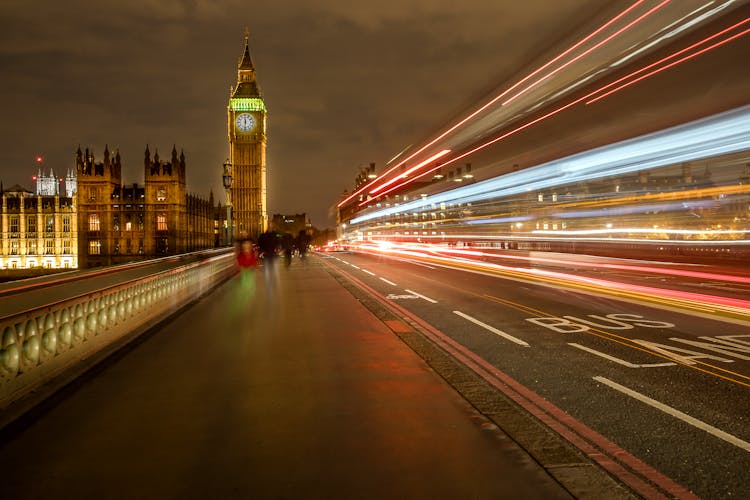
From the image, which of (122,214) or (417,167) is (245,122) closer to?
(122,214)

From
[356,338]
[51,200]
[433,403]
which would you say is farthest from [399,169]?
[51,200]

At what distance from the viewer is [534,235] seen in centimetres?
2008

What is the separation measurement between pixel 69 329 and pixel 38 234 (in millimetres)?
126366

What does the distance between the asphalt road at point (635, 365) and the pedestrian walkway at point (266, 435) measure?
113 cm

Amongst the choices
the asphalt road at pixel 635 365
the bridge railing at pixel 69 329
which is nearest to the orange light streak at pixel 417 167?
the asphalt road at pixel 635 365

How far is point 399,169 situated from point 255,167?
95808 millimetres

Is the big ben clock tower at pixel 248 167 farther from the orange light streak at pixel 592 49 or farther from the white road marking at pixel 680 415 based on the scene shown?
the white road marking at pixel 680 415

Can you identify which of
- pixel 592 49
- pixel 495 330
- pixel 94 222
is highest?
pixel 592 49

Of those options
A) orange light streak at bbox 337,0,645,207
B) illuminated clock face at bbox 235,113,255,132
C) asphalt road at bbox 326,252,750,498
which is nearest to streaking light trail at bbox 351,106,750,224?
orange light streak at bbox 337,0,645,207

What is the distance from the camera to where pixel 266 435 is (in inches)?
195

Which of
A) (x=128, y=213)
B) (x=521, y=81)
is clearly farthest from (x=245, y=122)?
(x=521, y=81)

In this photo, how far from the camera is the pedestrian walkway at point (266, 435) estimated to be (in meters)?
3.94

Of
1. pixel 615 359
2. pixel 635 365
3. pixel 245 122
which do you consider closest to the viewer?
pixel 635 365

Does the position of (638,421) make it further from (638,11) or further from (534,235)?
(534,235)
